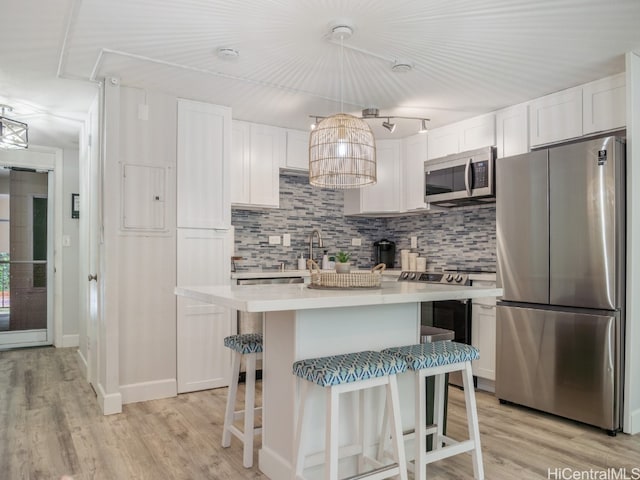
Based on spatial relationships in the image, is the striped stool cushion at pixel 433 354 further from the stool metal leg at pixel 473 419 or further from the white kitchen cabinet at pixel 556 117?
the white kitchen cabinet at pixel 556 117

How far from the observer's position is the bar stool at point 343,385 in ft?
5.76

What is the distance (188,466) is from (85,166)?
3133 millimetres

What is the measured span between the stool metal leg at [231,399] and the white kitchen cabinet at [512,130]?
2620 millimetres

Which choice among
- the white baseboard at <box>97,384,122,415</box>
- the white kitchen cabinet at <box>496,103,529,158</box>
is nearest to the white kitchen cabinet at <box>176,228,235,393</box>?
the white baseboard at <box>97,384,122,415</box>

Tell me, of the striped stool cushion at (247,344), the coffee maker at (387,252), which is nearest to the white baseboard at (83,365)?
the striped stool cushion at (247,344)

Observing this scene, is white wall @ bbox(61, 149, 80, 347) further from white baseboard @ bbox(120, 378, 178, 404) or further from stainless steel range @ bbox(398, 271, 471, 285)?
stainless steel range @ bbox(398, 271, 471, 285)

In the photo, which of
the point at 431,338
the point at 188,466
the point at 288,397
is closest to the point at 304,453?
the point at 288,397

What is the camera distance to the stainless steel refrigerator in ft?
9.36

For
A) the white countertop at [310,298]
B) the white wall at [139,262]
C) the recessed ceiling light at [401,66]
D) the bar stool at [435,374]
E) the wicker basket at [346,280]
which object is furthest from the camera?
the white wall at [139,262]

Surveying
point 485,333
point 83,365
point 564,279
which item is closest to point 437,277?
point 485,333

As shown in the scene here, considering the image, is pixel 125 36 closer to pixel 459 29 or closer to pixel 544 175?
pixel 459 29

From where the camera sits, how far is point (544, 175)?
3215 mm

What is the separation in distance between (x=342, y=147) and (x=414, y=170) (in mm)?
2199

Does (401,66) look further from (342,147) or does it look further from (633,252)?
(633,252)
